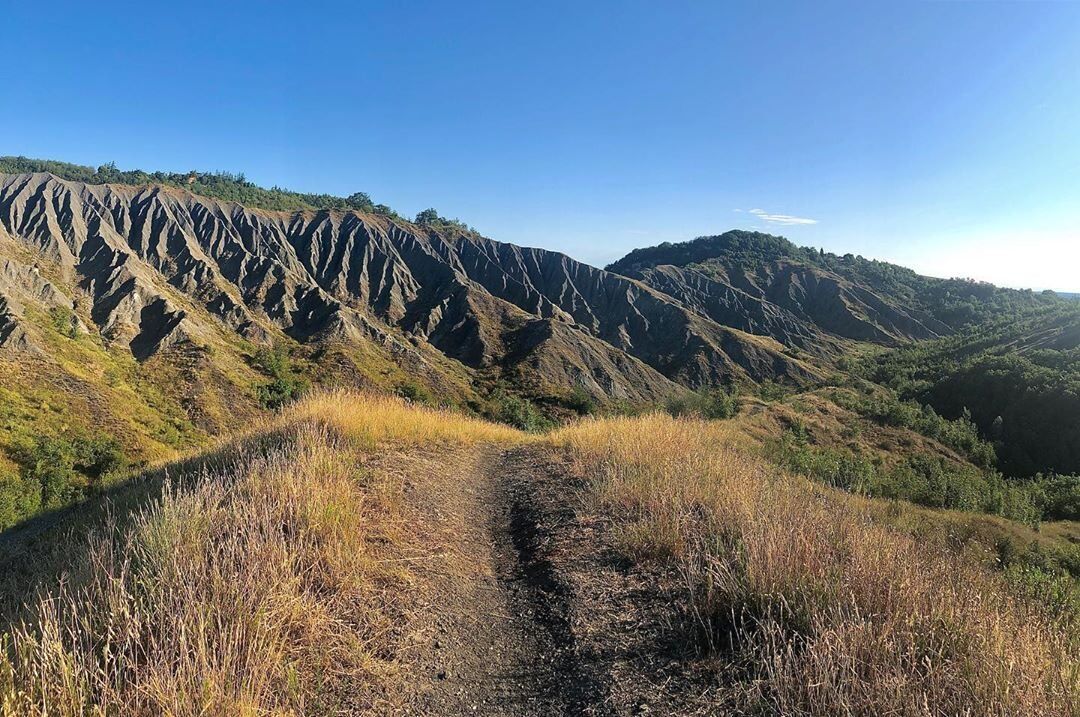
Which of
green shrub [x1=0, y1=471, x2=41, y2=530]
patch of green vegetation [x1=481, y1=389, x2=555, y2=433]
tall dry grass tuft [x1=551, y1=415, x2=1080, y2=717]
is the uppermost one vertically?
tall dry grass tuft [x1=551, y1=415, x2=1080, y2=717]

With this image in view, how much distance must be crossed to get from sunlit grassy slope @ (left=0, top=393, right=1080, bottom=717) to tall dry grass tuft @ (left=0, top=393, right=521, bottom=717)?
0.05 ft

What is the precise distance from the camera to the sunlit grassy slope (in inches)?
93.3

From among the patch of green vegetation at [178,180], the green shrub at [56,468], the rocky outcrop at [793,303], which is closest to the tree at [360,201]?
the patch of green vegetation at [178,180]

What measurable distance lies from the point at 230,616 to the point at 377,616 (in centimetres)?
105

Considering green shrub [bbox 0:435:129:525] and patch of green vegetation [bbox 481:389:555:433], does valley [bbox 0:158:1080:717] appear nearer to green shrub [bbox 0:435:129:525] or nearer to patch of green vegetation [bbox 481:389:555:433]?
green shrub [bbox 0:435:129:525]

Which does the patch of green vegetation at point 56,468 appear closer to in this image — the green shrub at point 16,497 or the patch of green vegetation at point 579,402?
the green shrub at point 16,497

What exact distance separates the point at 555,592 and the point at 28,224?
123496 millimetres

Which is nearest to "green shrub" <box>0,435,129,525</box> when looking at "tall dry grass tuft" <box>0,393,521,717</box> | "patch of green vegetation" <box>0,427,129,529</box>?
"patch of green vegetation" <box>0,427,129,529</box>

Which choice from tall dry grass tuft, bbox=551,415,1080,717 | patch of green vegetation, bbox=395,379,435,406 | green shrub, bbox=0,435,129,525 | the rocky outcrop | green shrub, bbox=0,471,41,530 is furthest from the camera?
the rocky outcrop

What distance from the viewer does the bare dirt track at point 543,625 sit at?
9.80 ft

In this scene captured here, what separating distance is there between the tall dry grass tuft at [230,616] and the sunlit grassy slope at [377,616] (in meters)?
0.01

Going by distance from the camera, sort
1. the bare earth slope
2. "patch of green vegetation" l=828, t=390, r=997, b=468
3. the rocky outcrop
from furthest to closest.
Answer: the rocky outcrop, the bare earth slope, "patch of green vegetation" l=828, t=390, r=997, b=468

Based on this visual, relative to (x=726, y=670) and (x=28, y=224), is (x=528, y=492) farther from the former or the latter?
(x=28, y=224)

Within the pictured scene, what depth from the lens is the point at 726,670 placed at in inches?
119
